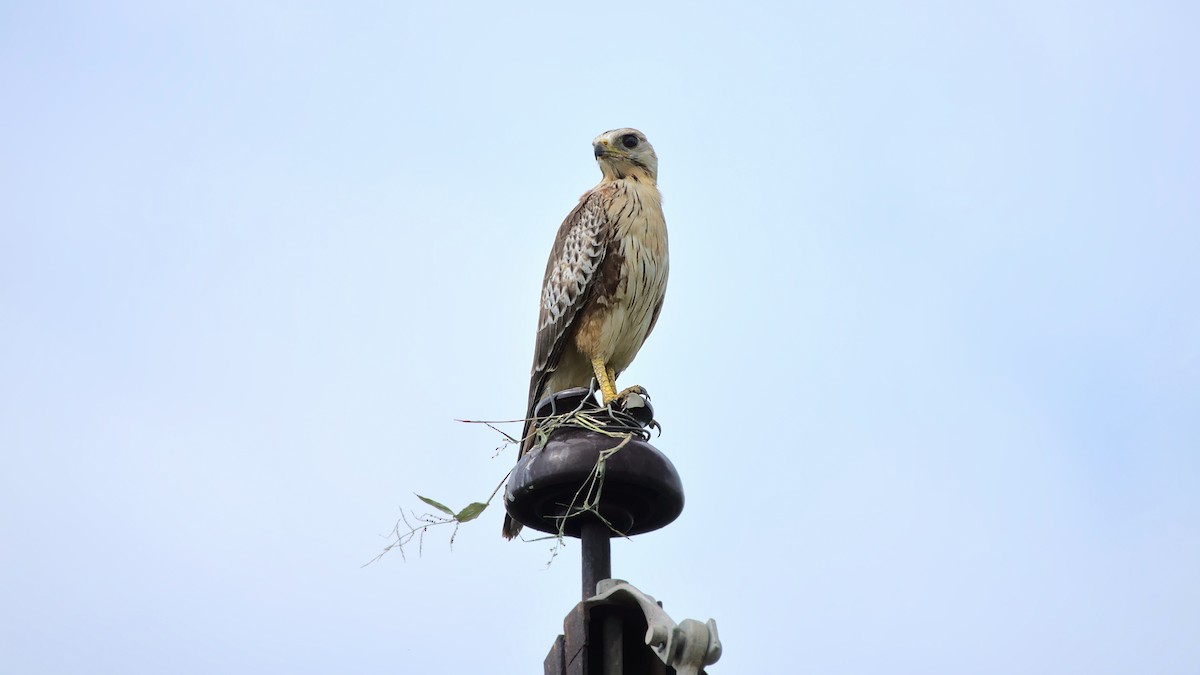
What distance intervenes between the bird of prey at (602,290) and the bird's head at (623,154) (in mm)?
100

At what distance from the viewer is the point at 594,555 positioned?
11.7ft

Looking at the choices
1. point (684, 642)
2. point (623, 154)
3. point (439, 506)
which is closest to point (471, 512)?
point (439, 506)

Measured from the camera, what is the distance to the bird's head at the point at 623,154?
22.2 feet

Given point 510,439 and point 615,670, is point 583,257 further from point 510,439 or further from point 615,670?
point 615,670

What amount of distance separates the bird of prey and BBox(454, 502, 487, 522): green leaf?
6.83ft

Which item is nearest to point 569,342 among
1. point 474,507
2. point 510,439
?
point 510,439

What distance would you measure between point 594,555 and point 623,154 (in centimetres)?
362

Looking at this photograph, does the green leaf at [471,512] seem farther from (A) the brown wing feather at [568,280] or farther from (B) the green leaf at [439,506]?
(A) the brown wing feather at [568,280]

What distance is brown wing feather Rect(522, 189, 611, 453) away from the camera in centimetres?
641

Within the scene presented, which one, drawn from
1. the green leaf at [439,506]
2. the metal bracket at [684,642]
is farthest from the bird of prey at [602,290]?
the metal bracket at [684,642]

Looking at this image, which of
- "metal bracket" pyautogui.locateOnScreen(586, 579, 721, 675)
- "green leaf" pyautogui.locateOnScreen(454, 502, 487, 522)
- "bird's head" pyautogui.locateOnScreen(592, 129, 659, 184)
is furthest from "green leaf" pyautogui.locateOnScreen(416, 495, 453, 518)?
"bird's head" pyautogui.locateOnScreen(592, 129, 659, 184)

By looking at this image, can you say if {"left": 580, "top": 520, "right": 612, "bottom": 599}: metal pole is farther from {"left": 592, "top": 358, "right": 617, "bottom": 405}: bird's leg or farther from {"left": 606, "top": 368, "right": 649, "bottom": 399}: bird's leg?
{"left": 592, "top": 358, "right": 617, "bottom": 405}: bird's leg

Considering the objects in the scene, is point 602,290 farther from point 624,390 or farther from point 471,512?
point 471,512

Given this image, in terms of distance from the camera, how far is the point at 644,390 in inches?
211
